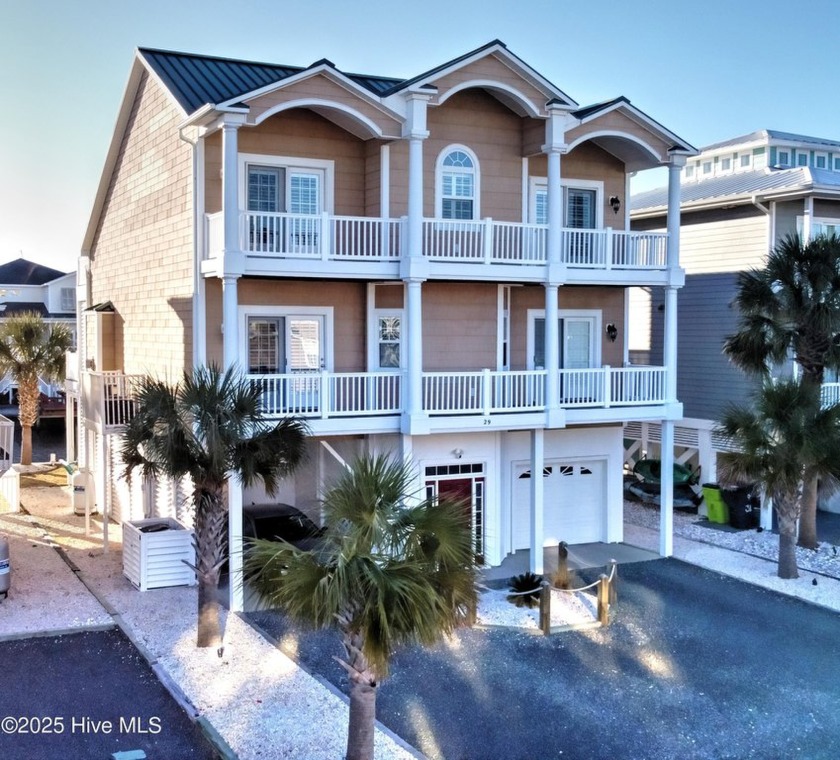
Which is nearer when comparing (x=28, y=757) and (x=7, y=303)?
(x=28, y=757)

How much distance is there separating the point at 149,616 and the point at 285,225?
22.7 feet

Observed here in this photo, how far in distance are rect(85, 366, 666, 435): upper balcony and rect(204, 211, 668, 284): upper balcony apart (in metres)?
1.82

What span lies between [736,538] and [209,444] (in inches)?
516

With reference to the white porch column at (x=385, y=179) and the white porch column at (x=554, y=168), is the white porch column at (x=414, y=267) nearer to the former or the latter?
the white porch column at (x=385, y=179)

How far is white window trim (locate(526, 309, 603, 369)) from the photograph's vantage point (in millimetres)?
19266

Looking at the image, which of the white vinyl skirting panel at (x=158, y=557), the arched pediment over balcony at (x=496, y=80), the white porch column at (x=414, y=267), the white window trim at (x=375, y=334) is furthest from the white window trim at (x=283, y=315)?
the arched pediment over balcony at (x=496, y=80)

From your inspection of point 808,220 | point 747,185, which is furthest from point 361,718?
point 747,185

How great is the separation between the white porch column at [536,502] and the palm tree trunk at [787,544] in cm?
434

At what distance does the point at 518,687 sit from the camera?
476 inches

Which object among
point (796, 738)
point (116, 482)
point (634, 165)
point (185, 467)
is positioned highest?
point (634, 165)

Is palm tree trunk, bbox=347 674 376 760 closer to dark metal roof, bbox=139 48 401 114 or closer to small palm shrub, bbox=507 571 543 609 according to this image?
small palm shrub, bbox=507 571 543 609

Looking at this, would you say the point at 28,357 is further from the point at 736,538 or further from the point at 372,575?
the point at 372,575

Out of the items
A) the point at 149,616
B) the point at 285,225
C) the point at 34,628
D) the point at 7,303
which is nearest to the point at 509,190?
the point at 285,225

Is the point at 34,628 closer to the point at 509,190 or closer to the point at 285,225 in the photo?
the point at 285,225
